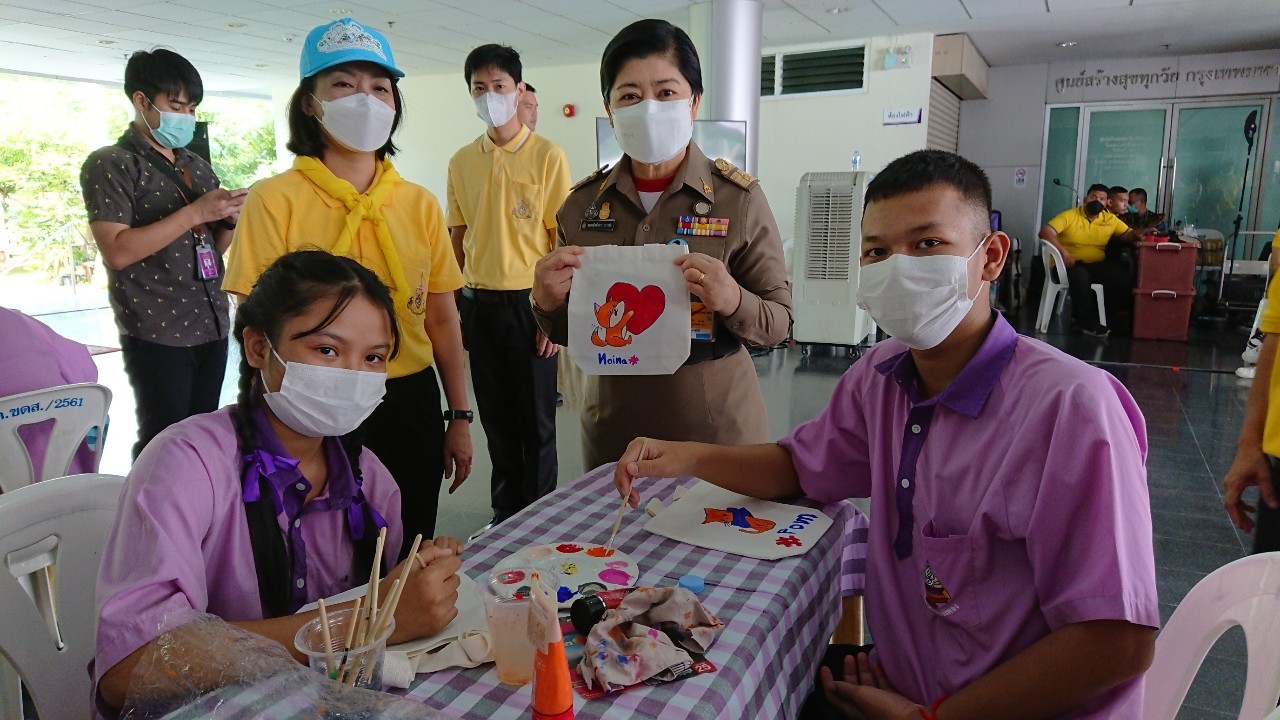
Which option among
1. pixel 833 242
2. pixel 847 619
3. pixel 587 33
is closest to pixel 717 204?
pixel 847 619

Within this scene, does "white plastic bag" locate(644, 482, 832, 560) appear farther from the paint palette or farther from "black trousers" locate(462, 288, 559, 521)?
"black trousers" locate(462, 288, 559, 521)

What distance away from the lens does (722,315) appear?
6.12ft

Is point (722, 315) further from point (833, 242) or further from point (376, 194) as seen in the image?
point (833, 242)

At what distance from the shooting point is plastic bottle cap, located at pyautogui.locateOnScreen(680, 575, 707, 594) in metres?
1.27

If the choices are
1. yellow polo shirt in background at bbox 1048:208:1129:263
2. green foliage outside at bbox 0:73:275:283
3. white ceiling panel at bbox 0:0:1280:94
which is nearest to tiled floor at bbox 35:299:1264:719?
yellow polo shirt in background at bbox 1048:208:1129:263

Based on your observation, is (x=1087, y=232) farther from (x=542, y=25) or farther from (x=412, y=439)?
(x=412, y=439)

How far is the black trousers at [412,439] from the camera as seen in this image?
2.07 metres

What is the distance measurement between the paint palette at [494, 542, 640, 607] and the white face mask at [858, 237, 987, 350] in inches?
24.8

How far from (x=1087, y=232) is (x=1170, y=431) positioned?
446 centimetres

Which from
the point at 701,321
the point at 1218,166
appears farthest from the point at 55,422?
the point at 1218,166

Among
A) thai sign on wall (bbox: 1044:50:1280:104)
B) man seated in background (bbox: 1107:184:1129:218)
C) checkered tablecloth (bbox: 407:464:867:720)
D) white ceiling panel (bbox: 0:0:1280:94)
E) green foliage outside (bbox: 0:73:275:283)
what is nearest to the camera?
checkered tablecloth (bbox: 407:464:867:720)

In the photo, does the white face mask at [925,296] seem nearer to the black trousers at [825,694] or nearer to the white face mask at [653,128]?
the black trousers at [825,694]

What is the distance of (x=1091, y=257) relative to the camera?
348 inches

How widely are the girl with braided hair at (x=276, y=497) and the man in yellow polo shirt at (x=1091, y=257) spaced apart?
884 centimetres
